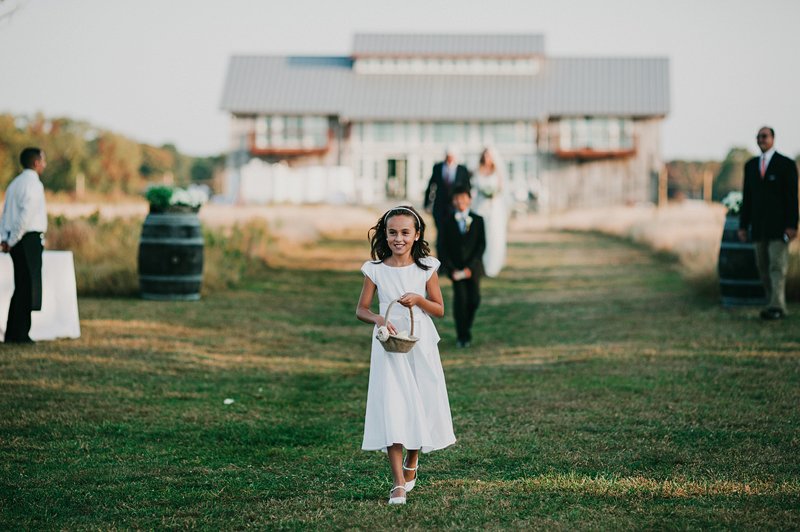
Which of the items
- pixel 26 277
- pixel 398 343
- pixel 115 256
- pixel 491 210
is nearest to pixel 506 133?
pixel 491 210

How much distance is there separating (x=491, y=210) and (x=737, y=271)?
4.12 metres

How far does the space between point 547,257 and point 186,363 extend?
51.0 feet

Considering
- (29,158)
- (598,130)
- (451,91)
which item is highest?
(451,91)

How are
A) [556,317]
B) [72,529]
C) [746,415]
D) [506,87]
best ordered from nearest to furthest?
[72,529] < [746,415] < [556,317] < [506,87]

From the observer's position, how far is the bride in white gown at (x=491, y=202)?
51.2 feet

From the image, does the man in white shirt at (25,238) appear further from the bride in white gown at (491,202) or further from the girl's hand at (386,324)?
the bride in white gown at (491,202)

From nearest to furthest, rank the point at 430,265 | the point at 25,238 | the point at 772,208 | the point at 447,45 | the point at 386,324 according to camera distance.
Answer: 1. the point at 386,324
2. the point at 430,265
3. the point at 25,238
4. the point at 772,208
5. the point at 447,45

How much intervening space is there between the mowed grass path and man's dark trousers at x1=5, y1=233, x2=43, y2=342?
51 cm

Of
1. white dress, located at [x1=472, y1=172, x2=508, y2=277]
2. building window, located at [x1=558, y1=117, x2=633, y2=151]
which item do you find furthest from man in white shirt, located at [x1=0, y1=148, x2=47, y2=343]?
building window, located at [x1=558, y1=117, x2=633, y2=151]

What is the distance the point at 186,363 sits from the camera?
9914 millimetres

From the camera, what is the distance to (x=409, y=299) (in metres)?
5.38

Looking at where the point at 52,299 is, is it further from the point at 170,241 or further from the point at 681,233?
the point at 681,233

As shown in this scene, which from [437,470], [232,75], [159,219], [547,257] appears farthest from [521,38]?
[437,470]

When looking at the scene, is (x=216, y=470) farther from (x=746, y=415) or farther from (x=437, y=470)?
(x=746, y=415)
